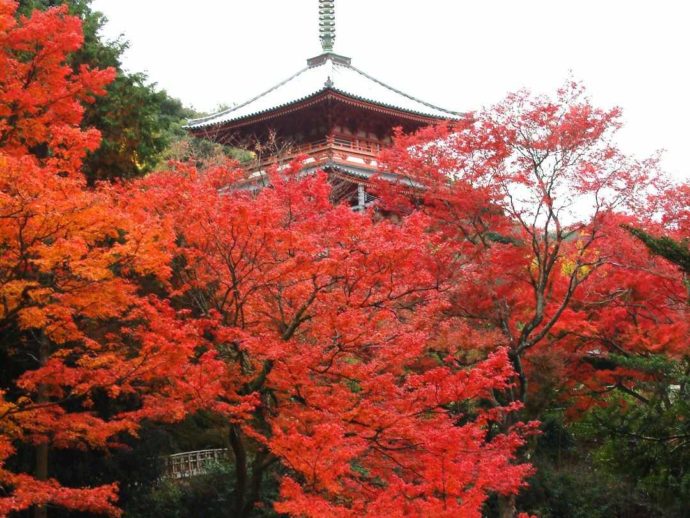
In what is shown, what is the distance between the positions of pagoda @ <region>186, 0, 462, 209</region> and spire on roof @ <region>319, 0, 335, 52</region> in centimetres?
156

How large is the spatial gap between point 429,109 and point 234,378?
1961cm

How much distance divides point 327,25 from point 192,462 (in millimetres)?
20052

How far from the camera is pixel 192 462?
17047 millimetres

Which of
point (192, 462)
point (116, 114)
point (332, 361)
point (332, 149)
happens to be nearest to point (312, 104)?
point (332, 149)

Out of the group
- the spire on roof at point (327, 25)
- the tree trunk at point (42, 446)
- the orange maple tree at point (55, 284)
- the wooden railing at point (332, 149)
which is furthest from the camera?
the spire on roof at point (327, 25)

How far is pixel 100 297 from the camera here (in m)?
11.0

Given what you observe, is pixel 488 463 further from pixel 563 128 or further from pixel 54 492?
pixel 563 128

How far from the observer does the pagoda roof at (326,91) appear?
27.4 meters

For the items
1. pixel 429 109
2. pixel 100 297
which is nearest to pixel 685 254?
pixel 100 297

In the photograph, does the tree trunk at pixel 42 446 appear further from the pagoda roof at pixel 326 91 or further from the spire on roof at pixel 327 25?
the spire on roof at pixel 327 25

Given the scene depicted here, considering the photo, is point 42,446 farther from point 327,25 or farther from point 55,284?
point 327,25

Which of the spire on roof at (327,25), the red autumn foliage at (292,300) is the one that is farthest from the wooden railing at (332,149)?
the red autumn foliage at (292,300)

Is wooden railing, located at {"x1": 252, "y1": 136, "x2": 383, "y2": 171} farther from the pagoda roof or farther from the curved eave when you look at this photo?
the pagoda roof

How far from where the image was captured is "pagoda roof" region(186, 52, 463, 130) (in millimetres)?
27375
